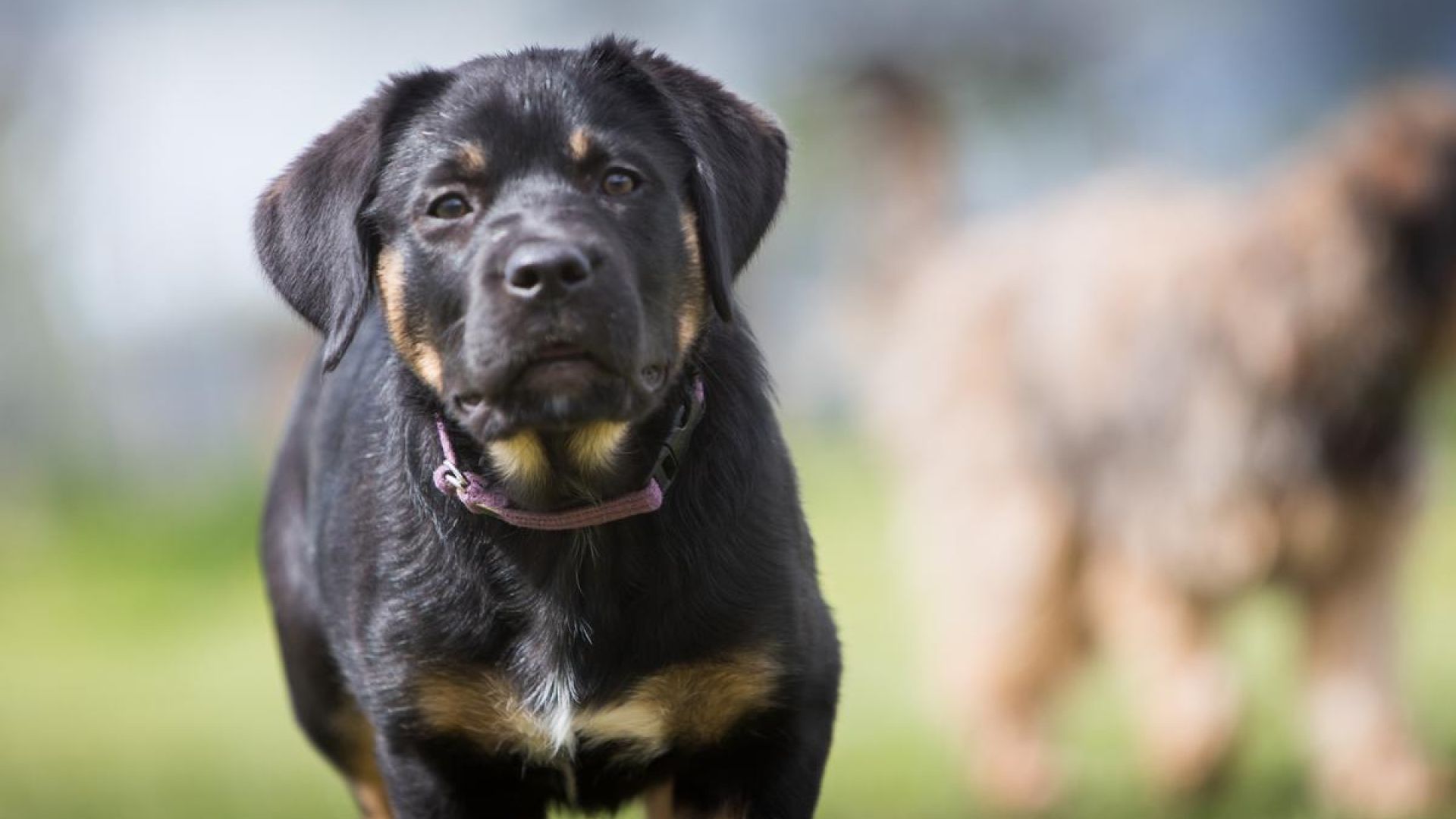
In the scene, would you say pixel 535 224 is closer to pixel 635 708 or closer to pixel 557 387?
pixel 557 387

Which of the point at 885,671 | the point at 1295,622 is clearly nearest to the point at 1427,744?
the point at 1295,622

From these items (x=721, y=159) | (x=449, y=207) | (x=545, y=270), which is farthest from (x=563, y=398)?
(x=721, y=159)

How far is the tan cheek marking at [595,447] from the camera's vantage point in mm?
3615

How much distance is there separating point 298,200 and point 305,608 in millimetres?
1122

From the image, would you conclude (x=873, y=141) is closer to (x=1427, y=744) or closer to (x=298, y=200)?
(x=1427, y=744)

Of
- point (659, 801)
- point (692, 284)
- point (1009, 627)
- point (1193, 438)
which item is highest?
point (692, 284)

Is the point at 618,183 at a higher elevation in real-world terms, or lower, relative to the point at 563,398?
higher

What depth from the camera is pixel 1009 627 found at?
8156 millimetres

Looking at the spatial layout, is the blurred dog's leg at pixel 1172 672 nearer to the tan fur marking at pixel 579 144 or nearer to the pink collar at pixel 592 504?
the pink collar at pixel 592 504

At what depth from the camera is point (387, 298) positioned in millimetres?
3646

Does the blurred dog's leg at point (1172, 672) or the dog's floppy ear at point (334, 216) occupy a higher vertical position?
the dog's floppy ear at point (334, 216)

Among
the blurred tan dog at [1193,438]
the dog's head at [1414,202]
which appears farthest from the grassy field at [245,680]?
the dog's head at [1414,202]

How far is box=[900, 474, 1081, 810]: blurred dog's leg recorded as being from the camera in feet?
26.5

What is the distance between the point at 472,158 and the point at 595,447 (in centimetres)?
60
